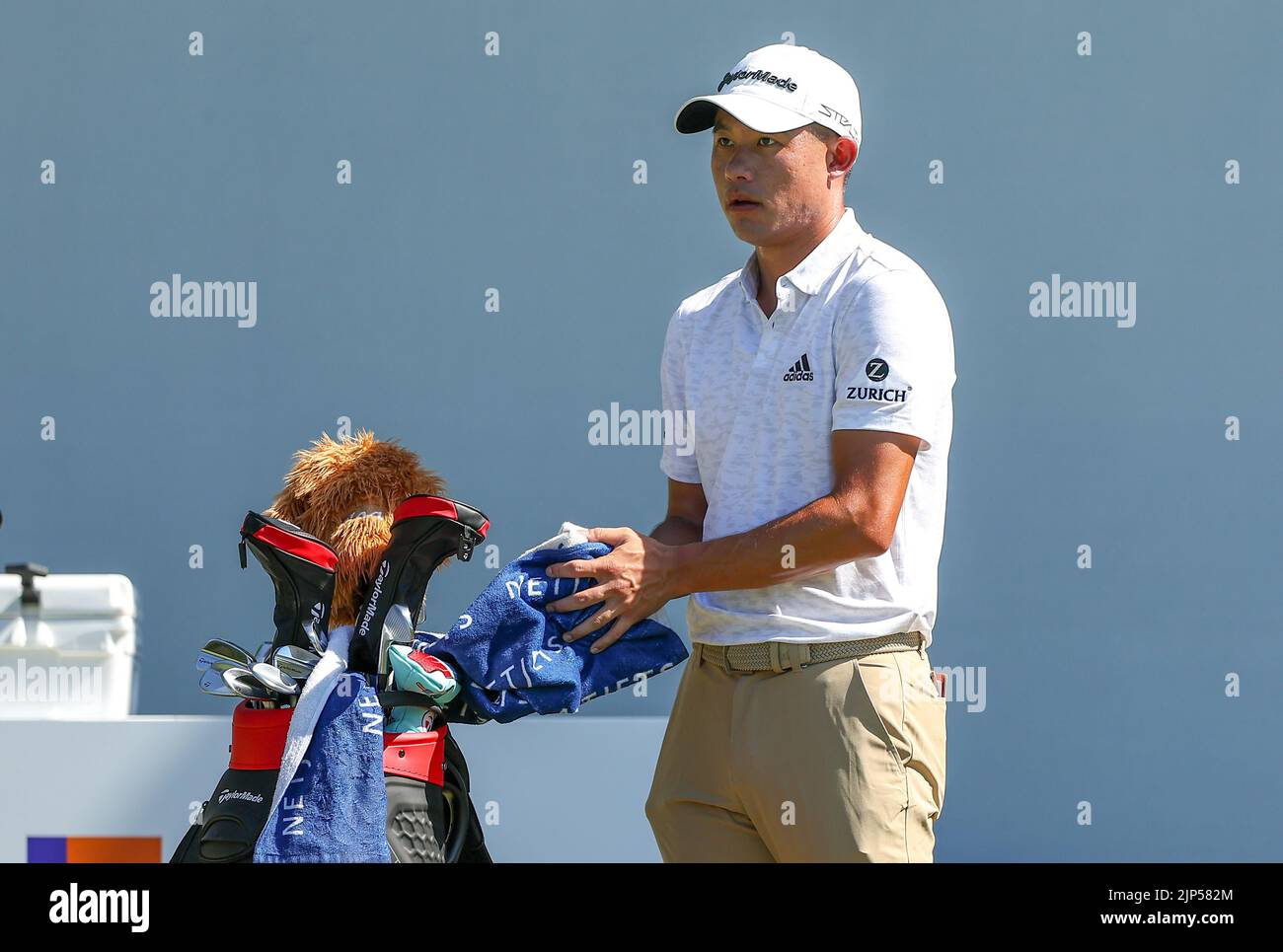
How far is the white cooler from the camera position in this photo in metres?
3.35

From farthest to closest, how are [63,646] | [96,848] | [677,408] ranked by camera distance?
1. [63,646]
2. [96,848]
3. [677,408]

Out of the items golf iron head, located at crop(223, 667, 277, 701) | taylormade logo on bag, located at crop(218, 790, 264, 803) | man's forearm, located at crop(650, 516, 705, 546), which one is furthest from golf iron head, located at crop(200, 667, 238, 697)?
man's forearm, located at crop(650, 516, 705, 546)

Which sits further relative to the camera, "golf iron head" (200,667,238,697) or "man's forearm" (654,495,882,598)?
"golf iron head" (200,667,238,697)

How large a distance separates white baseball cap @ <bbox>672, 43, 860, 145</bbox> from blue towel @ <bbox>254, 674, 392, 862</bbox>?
89 cm

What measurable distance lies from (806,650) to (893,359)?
0.37 m

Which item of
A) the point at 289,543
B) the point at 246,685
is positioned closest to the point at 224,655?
the point at 246,685

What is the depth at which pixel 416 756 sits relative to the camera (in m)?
1.97

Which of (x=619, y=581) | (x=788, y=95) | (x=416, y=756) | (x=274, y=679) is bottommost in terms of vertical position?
(x=416, y=756)

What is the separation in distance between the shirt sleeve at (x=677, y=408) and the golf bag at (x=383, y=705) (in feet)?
0.95
